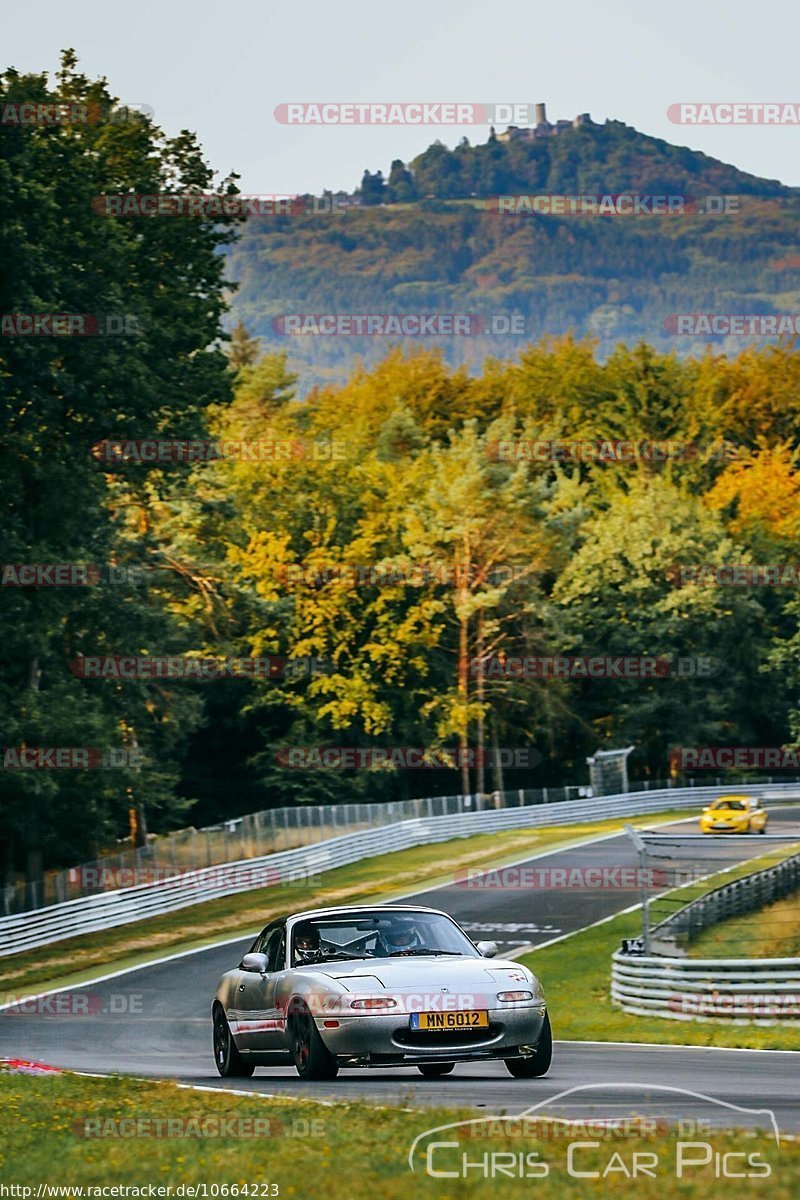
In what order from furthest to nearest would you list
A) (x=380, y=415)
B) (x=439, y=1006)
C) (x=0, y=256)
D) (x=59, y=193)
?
(x=380, y=415) → (x=59, y=193) → (x=0, y=256) → (x=439, y=1006)

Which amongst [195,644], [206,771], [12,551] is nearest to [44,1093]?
[12,551]

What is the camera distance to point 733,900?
114ft

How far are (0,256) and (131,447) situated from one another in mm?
6977

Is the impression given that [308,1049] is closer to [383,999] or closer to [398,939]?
[383,999]

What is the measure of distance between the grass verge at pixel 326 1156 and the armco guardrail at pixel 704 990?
1127 cm

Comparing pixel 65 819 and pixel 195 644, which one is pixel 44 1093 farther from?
pixel 195 644

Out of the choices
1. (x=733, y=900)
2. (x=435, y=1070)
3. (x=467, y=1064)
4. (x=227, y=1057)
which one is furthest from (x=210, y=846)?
(x=435, y=1070)

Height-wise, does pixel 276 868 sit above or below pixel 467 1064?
below

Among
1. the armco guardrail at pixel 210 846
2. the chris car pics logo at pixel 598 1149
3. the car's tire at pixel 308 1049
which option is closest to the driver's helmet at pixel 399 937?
the car's tire at pixel 308 1049

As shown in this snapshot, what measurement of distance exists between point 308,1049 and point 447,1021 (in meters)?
1.25

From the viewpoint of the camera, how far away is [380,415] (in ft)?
367

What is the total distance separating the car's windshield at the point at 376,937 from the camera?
14.3 meters

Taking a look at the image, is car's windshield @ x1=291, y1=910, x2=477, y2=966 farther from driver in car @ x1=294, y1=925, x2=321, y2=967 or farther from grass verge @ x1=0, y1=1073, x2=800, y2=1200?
grass verge @ x1=0, y1=1073, x2=800, y2=1200

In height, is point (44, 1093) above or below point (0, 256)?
below
